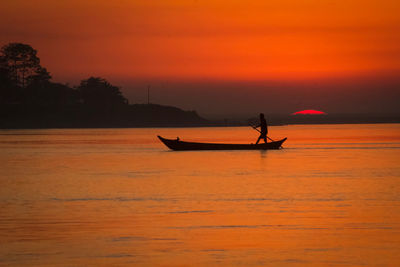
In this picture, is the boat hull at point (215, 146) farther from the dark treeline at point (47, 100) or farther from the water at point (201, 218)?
the dark treeline at point (47, 100)

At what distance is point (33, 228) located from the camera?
16.8 m

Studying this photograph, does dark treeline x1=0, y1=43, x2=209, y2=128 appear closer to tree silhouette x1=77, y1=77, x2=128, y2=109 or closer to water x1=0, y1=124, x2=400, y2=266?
tree silhouette x1=77, y1=77, x2=128, y2=109

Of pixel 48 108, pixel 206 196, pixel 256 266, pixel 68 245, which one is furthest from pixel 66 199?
pixel 48 108

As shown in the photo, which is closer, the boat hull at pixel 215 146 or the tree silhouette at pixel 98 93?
the boat hull at pixel 215 146

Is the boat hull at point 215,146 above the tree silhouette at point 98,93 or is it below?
below

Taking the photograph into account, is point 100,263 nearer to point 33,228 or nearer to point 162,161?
point 33,228

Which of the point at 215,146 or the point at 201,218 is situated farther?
the point at 215,146

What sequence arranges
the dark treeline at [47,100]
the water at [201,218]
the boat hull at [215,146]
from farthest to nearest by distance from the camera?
1. the dark treeline at [47,100]
2. the boat hull at [215,146]
3. the water at [201,218]

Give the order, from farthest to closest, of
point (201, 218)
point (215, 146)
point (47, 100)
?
point (47, 100)
point (215, 146)
point (201, 218)

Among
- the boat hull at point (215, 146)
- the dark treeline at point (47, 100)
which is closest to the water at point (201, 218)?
the boat hull at point (215, 146)

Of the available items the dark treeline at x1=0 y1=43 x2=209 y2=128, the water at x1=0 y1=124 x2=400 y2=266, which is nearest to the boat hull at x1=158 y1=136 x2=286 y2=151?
the water at x1=0 y1=124 x2=400 y2=266

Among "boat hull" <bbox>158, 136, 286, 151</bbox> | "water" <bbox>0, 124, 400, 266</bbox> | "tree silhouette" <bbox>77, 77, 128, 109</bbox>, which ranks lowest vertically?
"water" <bbox>0, 124, 400, 266</bbox>

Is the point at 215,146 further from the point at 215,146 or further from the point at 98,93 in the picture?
the point at 98,93

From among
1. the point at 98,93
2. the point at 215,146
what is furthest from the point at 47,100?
the point at 215,146
